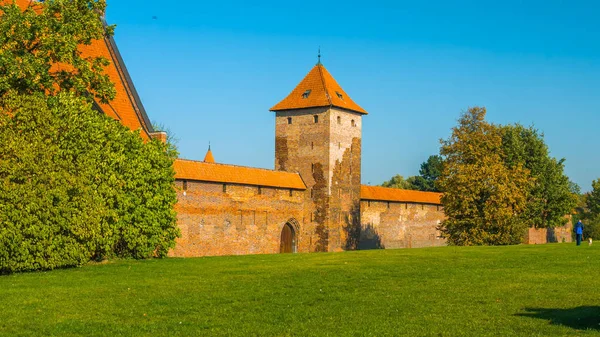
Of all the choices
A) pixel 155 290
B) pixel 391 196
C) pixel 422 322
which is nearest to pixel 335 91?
pixel 391 196

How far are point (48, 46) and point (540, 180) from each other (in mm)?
42401

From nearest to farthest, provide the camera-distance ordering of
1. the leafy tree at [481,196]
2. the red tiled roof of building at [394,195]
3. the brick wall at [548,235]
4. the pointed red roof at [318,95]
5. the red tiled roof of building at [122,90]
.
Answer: the red tiled roof of building at [122,90], the leafy tree at [481,196], the pointed red roof at [318,95], the red tiled roof of building at [394,195], the brick wall at [548,235]

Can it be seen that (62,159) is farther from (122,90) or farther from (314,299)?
(122,90)

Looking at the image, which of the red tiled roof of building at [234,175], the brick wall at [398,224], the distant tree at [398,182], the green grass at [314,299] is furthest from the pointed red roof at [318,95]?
the distant tree at [398,182]

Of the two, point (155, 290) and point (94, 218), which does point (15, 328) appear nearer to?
point (155, 290)

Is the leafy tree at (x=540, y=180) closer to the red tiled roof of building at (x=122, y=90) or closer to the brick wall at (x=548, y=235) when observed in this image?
the brick wall at (x=548, y=235)

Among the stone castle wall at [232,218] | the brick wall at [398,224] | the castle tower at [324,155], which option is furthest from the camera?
the brick wall at [398,224]

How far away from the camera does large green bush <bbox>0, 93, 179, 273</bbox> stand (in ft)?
75.4

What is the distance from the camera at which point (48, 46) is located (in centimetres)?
2523

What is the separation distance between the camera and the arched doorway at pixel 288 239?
49656 mm

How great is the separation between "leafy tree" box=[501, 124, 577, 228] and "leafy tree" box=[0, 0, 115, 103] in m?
37.6

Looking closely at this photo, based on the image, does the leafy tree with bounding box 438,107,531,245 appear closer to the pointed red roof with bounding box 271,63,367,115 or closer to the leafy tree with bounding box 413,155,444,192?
the pointed red roof with bounding box 271,63,367,115

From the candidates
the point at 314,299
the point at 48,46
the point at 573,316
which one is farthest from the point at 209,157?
the point at 573,316

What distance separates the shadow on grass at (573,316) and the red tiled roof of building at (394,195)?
134ft
